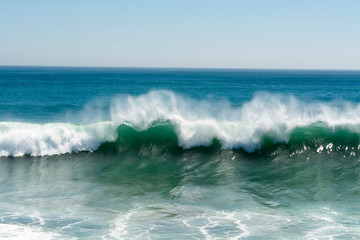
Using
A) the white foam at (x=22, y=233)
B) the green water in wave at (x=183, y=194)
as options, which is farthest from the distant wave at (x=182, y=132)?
the white foam at (x=22, y=233)

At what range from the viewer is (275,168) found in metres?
11.4

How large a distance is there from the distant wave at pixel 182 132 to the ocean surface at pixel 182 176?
37 millimetres

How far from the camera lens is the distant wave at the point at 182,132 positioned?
42.9 ft

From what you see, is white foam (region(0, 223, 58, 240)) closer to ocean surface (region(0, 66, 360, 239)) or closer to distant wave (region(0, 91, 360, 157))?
ocean surface (region(0, 66, 360, 239))

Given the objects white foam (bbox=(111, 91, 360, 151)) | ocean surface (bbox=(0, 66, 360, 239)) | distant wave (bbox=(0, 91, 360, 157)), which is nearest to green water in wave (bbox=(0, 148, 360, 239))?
ocean surface (bbox=(0, 66, 360, 239))

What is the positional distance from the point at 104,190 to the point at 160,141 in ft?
13.6

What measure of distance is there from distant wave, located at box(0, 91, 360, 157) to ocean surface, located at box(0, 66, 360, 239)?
37 mm

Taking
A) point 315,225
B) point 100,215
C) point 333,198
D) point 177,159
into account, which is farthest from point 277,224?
point 177,159

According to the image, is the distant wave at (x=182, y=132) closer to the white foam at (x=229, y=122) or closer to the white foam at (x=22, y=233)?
the white foam at (x=229, y=122)

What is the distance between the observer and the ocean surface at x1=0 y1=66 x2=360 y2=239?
7.14 meters

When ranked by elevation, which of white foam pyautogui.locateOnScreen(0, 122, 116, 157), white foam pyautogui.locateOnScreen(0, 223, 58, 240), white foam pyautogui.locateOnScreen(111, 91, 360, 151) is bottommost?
white foam pyautogui.locateOnScreen(0, 223, 58, 240)

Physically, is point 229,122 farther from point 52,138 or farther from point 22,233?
point 22,233

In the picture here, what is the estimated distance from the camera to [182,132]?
532 inches

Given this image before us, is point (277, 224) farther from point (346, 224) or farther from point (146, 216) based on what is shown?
point (146, 216)
